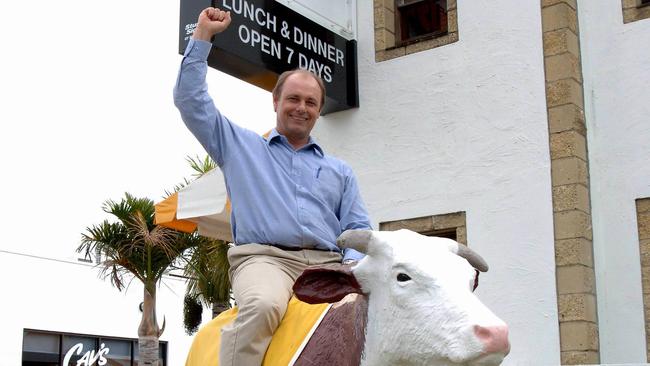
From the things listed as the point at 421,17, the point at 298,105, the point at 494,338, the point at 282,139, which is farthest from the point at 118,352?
the point at 494,338

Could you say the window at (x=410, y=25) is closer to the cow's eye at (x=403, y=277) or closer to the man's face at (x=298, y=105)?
the man's face at (x=298, y=105)

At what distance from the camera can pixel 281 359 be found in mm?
3389

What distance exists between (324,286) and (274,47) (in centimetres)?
627

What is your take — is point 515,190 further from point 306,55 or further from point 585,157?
point 306,55

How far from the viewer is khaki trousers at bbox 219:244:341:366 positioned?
3377 mm

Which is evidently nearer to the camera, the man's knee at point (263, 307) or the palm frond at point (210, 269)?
the man's knee at point (263, 307)

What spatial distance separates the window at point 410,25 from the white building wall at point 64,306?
12.1 m

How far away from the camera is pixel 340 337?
10.8ft

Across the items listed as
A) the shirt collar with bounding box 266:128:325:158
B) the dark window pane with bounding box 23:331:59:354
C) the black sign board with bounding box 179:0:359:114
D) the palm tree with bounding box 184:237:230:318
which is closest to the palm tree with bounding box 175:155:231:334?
the palm tree with bounding box 184:237:230:318

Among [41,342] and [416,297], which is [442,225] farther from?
[41,342]

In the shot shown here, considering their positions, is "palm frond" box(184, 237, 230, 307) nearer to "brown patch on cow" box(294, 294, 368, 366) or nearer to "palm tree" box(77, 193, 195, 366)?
"palm tree" box(77, 193, 195, 366)

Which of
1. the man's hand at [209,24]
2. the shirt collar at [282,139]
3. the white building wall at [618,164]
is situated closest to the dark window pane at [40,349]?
Answer: the white building wall at [618,164]

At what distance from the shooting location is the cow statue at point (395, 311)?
2.77 m

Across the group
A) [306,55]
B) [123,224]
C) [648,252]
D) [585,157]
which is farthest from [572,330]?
[123,224]
